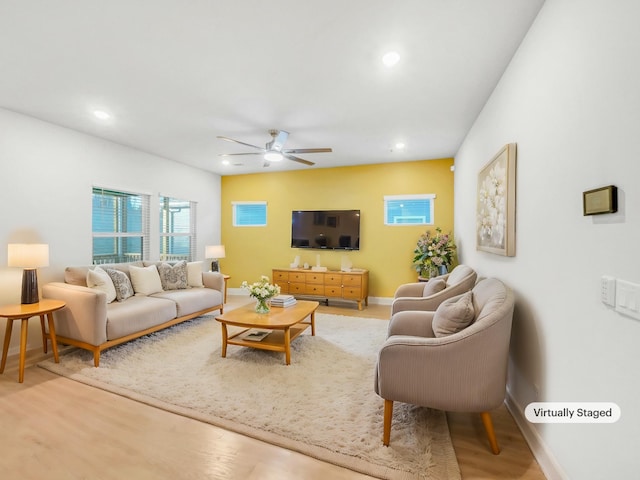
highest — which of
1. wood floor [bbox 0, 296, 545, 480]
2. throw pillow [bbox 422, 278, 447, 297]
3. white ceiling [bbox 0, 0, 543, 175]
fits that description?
white ceiling [bbox 0, 0, 543, 175]

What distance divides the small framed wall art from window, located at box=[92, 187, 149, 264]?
522cm

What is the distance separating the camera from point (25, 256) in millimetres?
3025

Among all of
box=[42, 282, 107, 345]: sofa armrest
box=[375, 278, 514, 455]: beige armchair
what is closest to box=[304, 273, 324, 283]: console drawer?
box=[42, 282, 107, 345]: sofa armrest

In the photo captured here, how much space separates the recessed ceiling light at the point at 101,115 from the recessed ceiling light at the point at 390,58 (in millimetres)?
3049

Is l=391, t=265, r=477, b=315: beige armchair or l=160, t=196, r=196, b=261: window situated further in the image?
l=160, t=196, r=196, b=261: window

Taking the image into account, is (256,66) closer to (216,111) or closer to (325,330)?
(216,111)

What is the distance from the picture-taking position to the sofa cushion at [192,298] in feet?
13.1

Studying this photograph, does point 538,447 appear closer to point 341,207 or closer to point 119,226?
point 341,207

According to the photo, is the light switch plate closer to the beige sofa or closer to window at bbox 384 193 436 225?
the beige sofa

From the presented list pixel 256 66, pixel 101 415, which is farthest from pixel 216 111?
pixel 101 415

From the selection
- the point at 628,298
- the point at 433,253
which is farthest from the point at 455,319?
the point at 433,253

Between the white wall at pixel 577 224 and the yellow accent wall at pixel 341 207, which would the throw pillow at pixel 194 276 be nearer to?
the yellow accent wall at pixel 341 207

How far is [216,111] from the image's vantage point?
332 cm

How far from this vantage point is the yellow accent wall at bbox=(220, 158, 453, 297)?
5.50 metres
